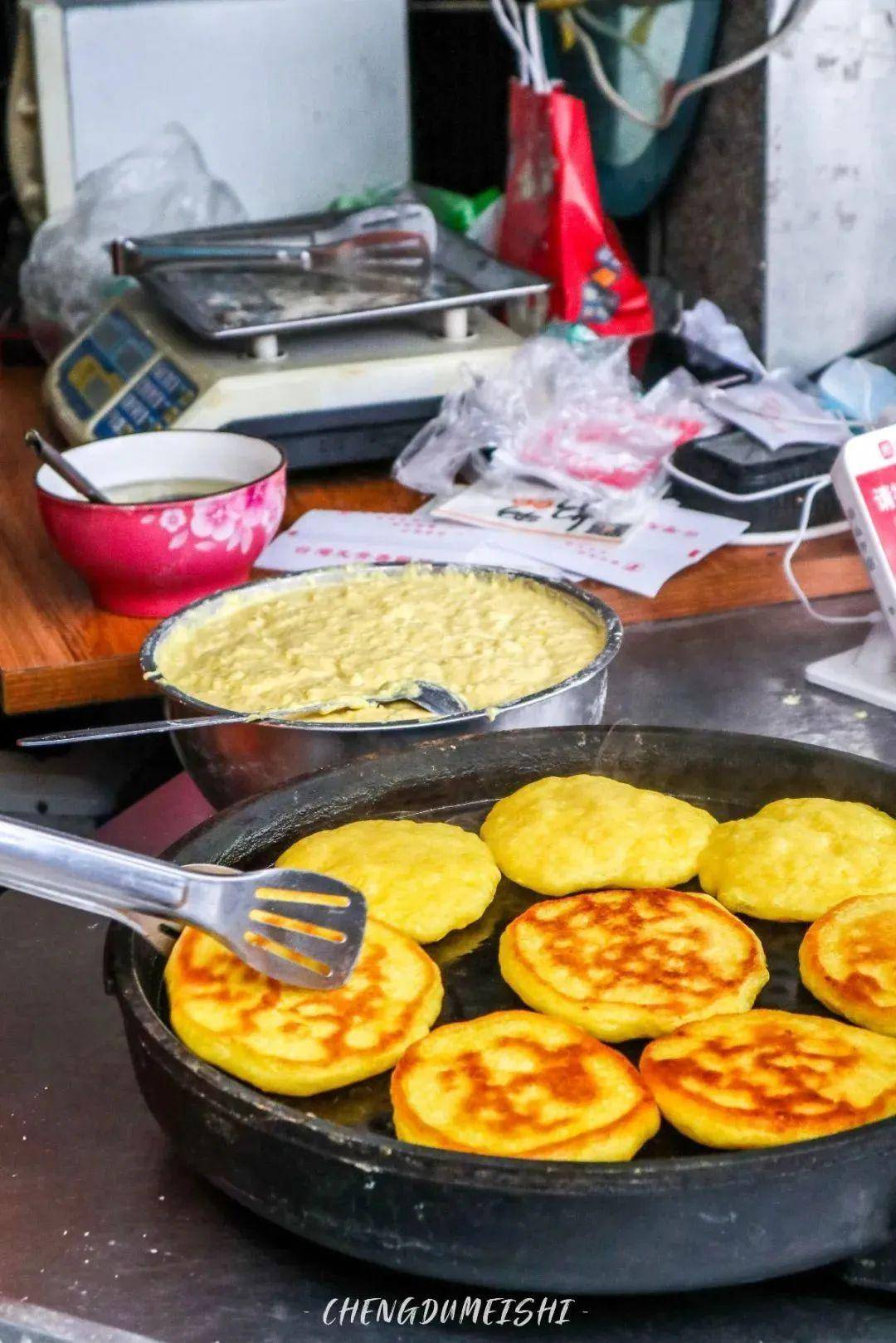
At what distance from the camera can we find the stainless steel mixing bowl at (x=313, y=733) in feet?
4.64

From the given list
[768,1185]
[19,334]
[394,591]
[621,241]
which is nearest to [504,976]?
[768,1185]

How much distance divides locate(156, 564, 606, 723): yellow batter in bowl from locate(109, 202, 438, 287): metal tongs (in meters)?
1.03

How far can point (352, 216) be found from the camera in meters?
2.82

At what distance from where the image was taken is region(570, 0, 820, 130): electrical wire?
2500mm

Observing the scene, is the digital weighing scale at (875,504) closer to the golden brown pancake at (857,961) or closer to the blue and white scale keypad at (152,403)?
the golden brown pancake at (857,961)

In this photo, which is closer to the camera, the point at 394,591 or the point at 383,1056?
the point at 383,1056

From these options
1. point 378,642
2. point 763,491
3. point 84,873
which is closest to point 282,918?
point 84,873

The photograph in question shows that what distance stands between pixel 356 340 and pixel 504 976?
1604 millimetres

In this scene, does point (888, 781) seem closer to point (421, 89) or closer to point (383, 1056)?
point (383, 1056)

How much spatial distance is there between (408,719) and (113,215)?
1878 millimetres

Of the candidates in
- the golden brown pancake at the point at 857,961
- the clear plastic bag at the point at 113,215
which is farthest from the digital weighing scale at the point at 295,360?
the golden brown pancake at the point at 857,961

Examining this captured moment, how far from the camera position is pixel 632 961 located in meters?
1.15

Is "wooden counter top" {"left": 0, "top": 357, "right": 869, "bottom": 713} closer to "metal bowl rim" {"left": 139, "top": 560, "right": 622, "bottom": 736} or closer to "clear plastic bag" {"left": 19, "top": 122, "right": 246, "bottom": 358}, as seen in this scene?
"metal bowl rim" {"left": 139, "top": 560, "right": 622, "bottom": 736}

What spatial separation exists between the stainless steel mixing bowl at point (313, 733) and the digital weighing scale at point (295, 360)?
90 cm
